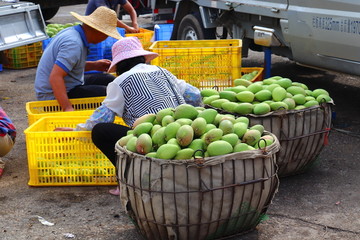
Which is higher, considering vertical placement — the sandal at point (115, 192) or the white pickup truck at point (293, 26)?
the white pickup truck at point (293, 26)

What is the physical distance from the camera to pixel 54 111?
20.6 feet

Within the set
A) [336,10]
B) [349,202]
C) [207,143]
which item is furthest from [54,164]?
[336,10]

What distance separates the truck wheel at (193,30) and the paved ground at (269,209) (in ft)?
9.89

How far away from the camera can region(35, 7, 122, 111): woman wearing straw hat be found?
5.95m

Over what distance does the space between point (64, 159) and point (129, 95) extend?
93 cm

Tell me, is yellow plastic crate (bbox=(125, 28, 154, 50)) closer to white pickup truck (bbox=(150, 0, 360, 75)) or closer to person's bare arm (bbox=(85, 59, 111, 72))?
white pickup truck (bbox=(150, 0, 360, 75))

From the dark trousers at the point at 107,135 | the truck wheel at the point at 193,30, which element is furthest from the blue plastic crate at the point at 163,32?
→ the dark trousers at the point at 107,135

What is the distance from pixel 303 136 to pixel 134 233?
1.68 m

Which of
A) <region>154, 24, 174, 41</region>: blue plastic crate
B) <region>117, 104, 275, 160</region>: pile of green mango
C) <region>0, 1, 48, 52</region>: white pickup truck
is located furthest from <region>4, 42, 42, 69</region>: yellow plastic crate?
<region>117, 104, 275, 160</region>: pile of green mango

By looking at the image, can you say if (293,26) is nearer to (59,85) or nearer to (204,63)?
(204,63)

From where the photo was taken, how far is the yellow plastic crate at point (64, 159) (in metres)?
5.36

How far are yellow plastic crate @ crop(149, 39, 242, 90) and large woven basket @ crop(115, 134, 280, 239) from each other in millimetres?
2785

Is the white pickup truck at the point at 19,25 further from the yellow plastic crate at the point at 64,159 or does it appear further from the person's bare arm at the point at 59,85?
the yellow plastic crate at the point at 64,159

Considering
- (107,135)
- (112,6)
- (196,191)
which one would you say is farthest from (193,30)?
(196,191)
